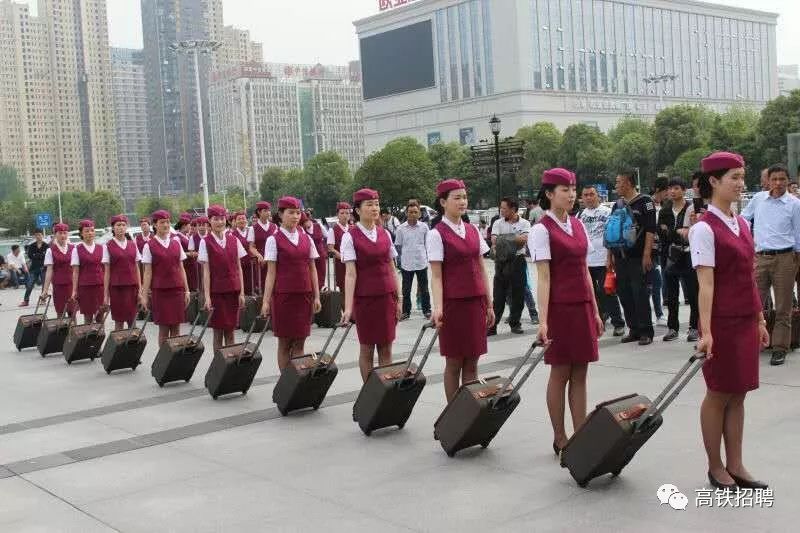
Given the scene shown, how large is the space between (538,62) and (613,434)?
9779cm

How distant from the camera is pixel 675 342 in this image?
10.1m

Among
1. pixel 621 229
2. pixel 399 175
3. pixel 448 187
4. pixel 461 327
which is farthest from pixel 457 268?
pixel 399 175

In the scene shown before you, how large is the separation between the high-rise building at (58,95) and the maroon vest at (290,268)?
380 feet

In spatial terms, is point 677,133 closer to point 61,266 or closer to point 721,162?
point 61,266

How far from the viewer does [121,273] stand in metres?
11.3

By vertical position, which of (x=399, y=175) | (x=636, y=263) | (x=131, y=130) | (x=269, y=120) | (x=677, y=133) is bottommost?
(x=636, y=263)

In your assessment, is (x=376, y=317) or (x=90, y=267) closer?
(x=376, y=317)

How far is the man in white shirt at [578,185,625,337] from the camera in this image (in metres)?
10.6

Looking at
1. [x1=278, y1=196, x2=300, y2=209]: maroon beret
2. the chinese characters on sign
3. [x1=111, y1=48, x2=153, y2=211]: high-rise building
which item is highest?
the chinese characters on sign

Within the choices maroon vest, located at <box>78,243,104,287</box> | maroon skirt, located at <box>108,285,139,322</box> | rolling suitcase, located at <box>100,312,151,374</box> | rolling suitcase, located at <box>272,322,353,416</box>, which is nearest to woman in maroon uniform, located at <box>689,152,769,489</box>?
rolling suitcase, located at <box>272,322,353,416</box>

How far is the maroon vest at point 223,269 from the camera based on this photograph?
9445 mm

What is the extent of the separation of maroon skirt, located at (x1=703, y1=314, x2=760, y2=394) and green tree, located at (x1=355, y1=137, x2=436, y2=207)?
60778mm

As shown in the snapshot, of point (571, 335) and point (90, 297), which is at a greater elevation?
point (571, 335)

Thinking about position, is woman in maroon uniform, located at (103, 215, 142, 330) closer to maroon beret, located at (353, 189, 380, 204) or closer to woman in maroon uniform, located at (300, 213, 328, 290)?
woman in maroon uniform, located at (300, 213, 328, 290)
